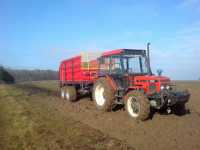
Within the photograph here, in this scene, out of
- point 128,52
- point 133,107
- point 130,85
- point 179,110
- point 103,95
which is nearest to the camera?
point 133,107

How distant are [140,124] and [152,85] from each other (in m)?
1.61

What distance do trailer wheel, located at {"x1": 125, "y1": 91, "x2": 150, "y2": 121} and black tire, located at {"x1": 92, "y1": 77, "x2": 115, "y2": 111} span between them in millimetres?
1079

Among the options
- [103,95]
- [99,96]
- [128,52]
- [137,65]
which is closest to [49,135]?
[103,95]

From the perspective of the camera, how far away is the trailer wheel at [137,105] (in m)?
8.50

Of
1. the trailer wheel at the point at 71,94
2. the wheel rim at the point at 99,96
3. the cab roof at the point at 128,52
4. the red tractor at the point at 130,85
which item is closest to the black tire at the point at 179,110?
the red tractor at the point at 130,85

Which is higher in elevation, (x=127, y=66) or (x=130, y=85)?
(x=127, y=66)

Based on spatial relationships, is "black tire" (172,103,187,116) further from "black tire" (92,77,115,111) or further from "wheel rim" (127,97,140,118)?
"black tire" (92,77,115,111)

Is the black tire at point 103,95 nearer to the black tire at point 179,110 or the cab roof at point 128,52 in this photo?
the cab roof at point 128,52

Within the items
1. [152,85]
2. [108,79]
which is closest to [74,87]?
[108,79]

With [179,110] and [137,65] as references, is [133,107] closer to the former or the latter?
[179,110]

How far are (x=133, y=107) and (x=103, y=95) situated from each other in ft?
6.51

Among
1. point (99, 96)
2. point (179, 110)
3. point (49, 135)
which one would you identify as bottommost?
point (49, 135)

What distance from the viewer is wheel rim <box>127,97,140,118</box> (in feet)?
29.8

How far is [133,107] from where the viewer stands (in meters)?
9.20
